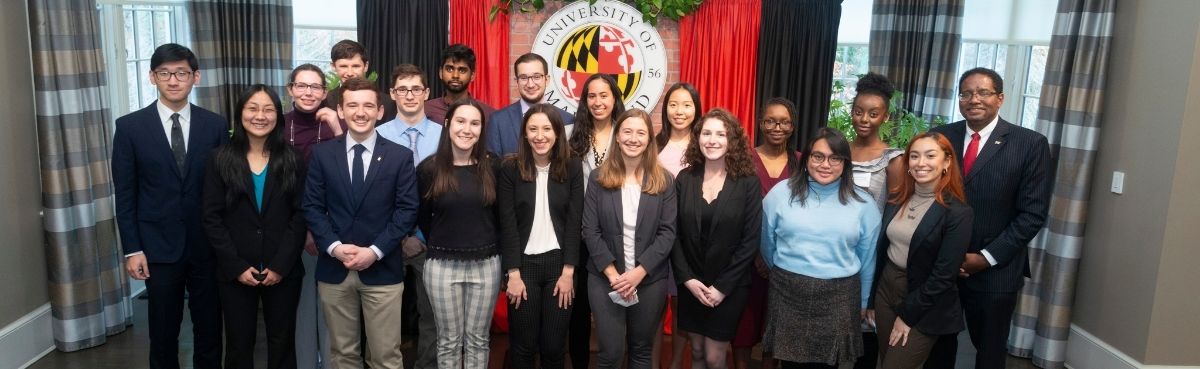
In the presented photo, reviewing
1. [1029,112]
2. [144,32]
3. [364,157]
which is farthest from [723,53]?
[144,32]

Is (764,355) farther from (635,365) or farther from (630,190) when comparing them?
(630,190)

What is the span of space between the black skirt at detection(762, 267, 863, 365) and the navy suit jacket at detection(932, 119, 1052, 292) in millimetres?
583

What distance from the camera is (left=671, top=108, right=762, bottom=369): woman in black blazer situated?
129 inches

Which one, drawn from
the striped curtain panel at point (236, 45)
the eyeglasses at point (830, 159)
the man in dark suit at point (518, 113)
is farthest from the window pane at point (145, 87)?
the eyeglasses at point (830, 159)

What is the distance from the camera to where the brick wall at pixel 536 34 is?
5.62 m

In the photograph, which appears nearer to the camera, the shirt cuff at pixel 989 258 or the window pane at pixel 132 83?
the shirt cuff at pixel 989 258

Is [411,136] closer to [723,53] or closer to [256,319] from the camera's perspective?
[256,319]

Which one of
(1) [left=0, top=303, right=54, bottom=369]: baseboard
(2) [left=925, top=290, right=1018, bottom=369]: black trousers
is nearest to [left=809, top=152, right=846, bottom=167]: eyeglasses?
(2) [left=925, top=290, right=1018, bottom=369]: black trousers

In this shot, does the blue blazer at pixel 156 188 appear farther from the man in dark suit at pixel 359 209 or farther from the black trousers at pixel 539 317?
the black trousers at pixel 539 317

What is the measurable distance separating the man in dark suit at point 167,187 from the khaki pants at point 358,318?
22.2 inches

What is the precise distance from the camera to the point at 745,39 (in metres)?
5.69

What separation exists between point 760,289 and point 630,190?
74 centimetres

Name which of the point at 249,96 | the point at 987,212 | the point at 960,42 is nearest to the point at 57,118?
the point at 249,96

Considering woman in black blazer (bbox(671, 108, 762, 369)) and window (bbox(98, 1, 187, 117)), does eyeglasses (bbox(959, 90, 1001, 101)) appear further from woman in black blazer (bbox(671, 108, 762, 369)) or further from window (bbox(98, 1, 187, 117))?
window (bbox(98, 1, 187, 117))
